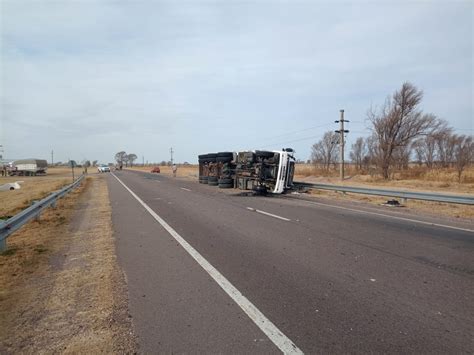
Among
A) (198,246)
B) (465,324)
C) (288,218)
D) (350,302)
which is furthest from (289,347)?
(288,218)

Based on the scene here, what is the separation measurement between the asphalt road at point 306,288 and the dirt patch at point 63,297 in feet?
0.84

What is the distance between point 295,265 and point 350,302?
5.71ft

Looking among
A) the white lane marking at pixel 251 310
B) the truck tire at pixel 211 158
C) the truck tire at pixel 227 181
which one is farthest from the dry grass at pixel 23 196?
the truck tire at pixel 211 158

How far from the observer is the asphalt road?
149 inches

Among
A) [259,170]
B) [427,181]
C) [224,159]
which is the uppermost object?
[224,159]

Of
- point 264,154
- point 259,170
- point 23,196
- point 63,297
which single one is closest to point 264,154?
point 264,154

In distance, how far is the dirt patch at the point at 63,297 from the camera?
12.5 ft

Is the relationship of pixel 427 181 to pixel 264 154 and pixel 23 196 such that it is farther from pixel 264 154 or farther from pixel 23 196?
pixel 23 196

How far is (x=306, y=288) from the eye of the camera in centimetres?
524

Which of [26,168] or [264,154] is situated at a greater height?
[264,154]

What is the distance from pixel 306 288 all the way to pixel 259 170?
16173mm

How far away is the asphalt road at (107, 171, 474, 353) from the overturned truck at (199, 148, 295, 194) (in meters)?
10.7

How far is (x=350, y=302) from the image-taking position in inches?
186

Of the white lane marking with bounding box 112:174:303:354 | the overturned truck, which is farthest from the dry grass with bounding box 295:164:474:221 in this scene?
the white lane marking with bounding box 112:174:303:354
